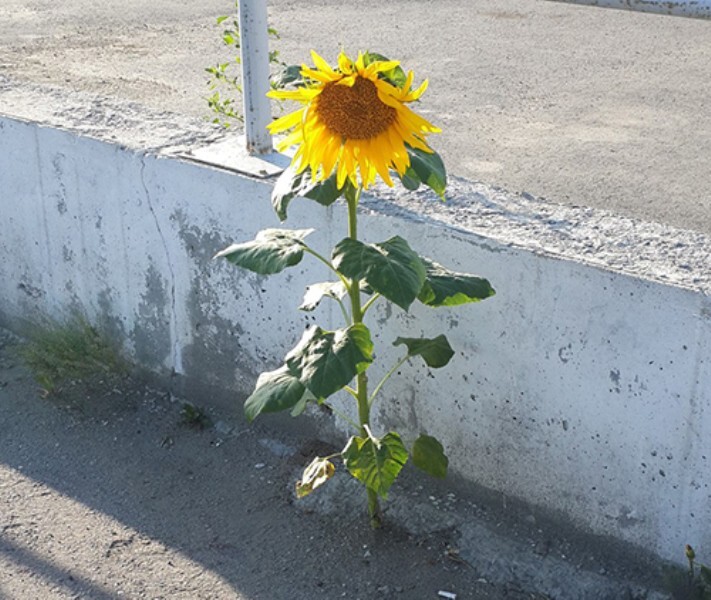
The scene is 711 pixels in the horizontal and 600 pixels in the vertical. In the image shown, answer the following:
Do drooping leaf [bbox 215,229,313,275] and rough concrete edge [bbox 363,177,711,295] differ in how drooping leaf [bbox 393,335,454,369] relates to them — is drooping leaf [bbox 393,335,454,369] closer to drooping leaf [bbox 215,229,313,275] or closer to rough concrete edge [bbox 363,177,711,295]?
rough concrete edge [bbox 363,177,711,295]

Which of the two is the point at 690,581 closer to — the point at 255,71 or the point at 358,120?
the point at 358,120

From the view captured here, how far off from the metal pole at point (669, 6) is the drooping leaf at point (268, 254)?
101 cm

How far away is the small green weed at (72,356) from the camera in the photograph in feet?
14.5

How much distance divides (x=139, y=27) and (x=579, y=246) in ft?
21.9

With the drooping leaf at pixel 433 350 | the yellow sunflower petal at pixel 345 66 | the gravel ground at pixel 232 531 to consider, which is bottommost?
the gravel ground at pixel 232 531

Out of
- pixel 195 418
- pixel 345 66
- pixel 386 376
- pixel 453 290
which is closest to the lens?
pixel 345 66

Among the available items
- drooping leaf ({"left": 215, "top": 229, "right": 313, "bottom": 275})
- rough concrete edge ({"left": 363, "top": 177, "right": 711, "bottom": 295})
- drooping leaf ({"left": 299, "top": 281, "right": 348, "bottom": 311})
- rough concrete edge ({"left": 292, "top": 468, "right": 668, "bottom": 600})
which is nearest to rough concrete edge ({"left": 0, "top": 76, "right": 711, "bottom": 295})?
rough concrete edge ({"left": 363, "top": 177, "right": 711, "bottom": 295})

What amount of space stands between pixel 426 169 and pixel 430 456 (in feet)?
2.83

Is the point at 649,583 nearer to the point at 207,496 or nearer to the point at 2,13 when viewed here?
the point at 207,496

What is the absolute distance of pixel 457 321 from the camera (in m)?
3.52

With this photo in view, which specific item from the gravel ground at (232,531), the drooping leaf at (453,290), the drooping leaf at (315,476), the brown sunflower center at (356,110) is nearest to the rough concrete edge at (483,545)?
the gravel ground at (232,531)

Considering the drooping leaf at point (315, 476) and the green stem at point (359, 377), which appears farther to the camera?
the drooping leaf at point (315, 476)

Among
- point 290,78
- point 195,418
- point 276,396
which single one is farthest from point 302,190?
point 195,418

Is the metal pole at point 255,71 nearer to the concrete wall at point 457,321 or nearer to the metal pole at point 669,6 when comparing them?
the concrete wall at point 457,321
